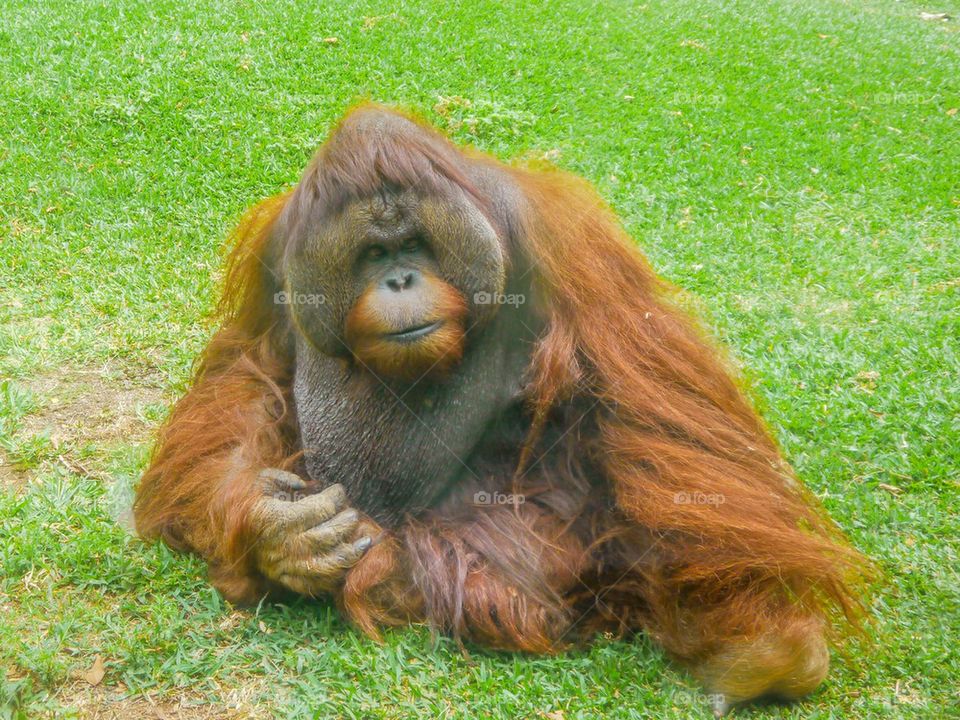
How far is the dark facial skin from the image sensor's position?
251 centimetres

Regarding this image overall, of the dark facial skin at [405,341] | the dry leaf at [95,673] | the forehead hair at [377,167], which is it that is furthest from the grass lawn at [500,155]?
the forehead hair at [377,167]

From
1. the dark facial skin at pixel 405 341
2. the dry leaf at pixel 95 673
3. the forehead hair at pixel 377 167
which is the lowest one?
the dry leaf at pixel 95 673

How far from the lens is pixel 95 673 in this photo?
96.0 inches

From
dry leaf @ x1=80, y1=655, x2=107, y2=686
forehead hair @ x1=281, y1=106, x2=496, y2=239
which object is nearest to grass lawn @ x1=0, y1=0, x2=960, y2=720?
dry leaf @ x1=80, y1=655, x2=107, y2=686

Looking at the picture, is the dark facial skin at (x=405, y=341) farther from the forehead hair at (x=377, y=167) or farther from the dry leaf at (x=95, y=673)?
the dry leaf at (x=95, y=673)

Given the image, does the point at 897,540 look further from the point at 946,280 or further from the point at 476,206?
the point at 946,280

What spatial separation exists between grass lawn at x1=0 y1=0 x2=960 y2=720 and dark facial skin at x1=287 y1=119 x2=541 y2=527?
45cm

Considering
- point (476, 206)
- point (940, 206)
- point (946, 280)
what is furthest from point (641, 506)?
point (940, 206)

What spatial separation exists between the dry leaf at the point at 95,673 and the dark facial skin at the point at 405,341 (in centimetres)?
77

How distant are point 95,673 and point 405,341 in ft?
3.64

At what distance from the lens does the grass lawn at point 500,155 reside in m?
2.50

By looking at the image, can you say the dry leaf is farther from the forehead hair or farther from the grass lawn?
the forehead hair

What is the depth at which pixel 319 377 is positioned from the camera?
2936 mm

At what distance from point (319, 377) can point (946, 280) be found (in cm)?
321
